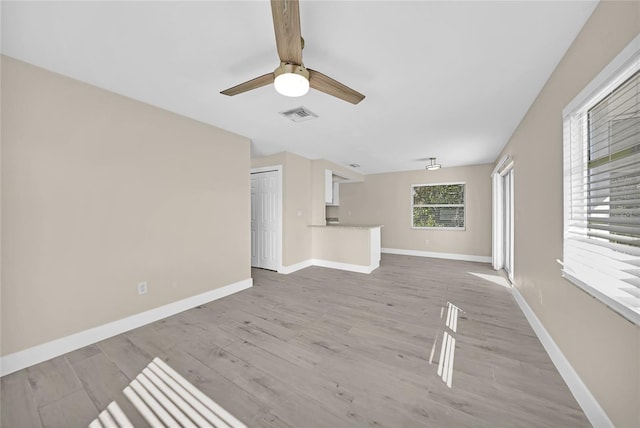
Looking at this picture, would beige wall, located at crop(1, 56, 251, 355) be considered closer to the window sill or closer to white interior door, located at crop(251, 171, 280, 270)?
white interior door, located at crop(251, 171, 280, 270)

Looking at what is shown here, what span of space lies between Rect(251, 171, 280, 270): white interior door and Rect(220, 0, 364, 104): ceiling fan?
9.34 ft

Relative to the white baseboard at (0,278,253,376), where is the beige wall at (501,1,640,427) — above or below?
above

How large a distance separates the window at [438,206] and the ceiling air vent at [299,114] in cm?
449

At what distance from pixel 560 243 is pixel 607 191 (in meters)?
0.65

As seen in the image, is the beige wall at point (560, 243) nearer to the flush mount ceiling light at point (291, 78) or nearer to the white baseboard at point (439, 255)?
the flush mount ceiling light at point (291, 78)

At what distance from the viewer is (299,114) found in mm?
2775

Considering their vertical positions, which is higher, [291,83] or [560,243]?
[291,83]

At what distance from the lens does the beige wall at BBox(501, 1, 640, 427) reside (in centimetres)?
110

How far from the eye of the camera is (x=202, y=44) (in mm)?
1641

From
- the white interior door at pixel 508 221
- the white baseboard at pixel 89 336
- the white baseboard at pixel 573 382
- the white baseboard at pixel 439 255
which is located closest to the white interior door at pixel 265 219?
the white baseboard at pixel 89 336

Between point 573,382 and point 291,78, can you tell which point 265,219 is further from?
point 573,382

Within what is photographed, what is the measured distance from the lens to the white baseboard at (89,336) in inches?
70.2

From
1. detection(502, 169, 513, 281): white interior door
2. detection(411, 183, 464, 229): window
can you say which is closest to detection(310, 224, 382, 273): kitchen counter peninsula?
detection(411, 183, 464, 229): window

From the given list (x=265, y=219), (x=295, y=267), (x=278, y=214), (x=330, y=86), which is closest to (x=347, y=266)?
(x=295, y=267)
